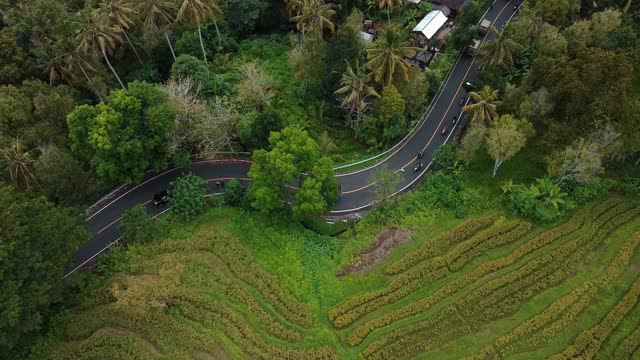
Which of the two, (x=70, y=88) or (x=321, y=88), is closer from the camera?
(x=70, y=88)

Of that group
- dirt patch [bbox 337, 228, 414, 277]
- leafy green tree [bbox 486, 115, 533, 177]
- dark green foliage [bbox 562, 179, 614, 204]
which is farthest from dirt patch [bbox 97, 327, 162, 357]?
dark green foliage [bbox 562, 179, 614, 204]

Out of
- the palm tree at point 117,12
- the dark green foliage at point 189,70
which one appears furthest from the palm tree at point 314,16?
the palm tree at point 117,12

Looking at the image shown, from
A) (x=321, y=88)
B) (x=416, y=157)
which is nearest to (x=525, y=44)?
(x=416, y=157)

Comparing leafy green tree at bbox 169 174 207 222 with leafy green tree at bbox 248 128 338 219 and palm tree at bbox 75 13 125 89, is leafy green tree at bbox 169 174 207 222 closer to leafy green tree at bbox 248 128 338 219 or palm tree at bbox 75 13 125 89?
leafy green tree at bbox 248 128 338 219

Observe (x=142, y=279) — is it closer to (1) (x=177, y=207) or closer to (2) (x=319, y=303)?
(1) (x=177, y=207)

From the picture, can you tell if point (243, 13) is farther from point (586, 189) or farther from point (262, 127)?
point (586, 189)

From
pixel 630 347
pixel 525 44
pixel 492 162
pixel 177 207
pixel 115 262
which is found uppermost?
pixel 525 44

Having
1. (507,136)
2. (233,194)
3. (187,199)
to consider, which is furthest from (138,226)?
(507,136)
